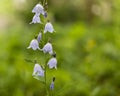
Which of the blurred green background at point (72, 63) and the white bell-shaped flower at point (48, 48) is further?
the blurred green background at point (72, 63)

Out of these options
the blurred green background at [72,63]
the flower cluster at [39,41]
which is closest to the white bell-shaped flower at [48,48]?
the flower cluster at [39,41]

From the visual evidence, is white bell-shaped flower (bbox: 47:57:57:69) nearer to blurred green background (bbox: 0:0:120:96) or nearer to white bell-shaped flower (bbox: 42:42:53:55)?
white bell-shaped flower (bbox: 42:42:53:55)

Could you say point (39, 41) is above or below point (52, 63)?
above

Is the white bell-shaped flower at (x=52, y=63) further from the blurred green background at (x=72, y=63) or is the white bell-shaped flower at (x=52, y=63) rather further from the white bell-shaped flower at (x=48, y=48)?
the blurred green background at (x=72, y=63)

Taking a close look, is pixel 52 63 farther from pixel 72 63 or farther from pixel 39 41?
pixel 72 63

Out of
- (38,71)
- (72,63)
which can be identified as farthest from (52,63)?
(72,63)

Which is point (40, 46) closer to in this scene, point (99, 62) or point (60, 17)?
point (99, 62)

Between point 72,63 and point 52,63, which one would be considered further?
point 72,63

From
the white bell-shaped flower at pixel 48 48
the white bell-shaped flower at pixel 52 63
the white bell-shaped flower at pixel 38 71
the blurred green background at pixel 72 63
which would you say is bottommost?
the white bell-shaped flower at pixel 38 71

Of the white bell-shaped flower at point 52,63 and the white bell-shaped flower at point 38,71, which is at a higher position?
the white bell-shaped flower at point 52,63

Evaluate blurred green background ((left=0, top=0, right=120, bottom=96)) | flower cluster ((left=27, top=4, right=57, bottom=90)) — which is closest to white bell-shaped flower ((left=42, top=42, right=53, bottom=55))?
flower cluster ((left=27, top=4, right=57, bottom=90))

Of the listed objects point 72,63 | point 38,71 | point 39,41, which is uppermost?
point 72,63

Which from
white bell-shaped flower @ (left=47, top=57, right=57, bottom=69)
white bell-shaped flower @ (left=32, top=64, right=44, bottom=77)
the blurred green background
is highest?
the blurred green background
